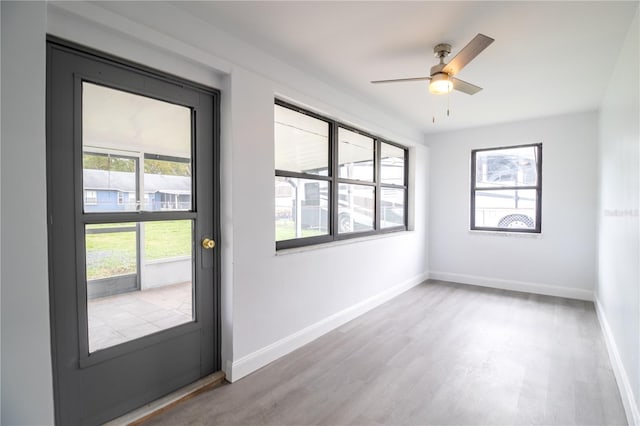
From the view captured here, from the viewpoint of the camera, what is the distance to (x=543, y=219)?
15.4ft

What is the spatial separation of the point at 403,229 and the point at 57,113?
4.43 metres

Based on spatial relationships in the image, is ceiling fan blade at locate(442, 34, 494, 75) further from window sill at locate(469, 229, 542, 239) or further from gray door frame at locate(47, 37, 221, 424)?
window sill at locate(469, 229, 542, 239)

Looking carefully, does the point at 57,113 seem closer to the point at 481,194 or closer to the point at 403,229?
the point at 403,229

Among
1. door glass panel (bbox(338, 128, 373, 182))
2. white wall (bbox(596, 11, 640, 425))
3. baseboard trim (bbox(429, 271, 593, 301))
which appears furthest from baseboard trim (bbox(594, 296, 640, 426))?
door glass panel (bbox(338, 128, 373, 182))

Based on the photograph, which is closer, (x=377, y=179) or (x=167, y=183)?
(x=167, y=183)

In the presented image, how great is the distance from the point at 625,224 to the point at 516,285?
9.51 feet

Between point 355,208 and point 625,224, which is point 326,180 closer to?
point 355,208

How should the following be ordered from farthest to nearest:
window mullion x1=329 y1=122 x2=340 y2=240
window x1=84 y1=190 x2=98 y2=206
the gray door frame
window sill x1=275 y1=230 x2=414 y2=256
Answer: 1. window mullion x1=329 y1=122 x2=340 y2=240
2. window sill x1=275 y1=230 x2=414 y2=256
3. window x1=84 y1=190 x2=98 y2=206
4. the gray door frame

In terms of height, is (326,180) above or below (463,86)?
below

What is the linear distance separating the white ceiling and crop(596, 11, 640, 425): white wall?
244 millimetres

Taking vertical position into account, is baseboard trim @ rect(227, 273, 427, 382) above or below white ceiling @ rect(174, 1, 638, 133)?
below

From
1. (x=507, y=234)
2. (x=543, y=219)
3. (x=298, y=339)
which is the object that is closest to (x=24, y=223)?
(x=298, y=339)

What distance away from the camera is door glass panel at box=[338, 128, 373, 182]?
3773 mm

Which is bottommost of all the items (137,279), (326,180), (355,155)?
(137,279)
